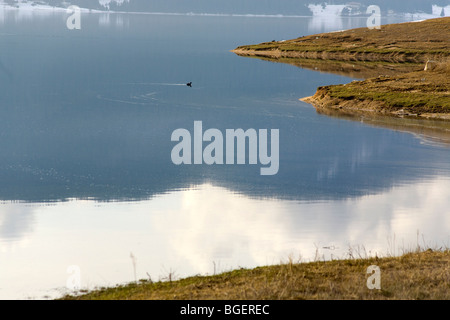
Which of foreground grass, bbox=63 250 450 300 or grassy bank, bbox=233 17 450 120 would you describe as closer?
foreground grass, bbox=63 250 450 300

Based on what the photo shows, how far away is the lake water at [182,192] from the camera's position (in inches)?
1065

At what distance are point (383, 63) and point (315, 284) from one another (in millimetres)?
97432

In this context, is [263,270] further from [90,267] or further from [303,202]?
[303,202]

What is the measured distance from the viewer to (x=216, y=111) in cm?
6831

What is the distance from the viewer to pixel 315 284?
19.5 m

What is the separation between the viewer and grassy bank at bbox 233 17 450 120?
6858 cm

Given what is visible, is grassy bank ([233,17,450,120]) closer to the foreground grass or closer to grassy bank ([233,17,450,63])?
grassy bank ([233,17,450,63])

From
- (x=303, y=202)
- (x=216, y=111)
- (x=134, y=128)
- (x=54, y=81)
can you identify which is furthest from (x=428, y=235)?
(x=54, y=81)

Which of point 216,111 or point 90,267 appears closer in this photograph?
point 90,267

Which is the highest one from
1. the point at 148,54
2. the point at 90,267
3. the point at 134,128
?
the point at 148,54
